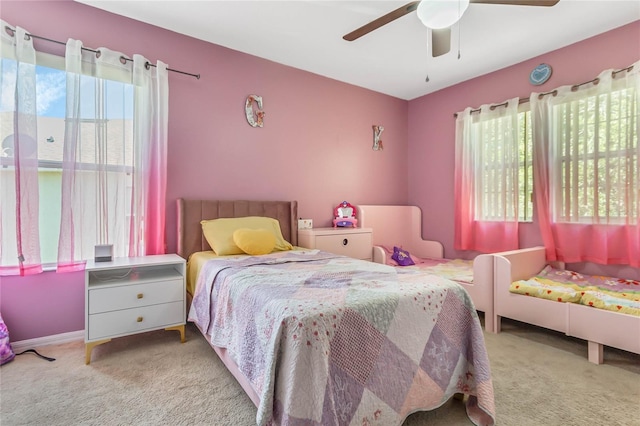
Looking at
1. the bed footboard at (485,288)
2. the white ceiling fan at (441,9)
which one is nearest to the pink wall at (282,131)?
the bed footboard at (485,288)

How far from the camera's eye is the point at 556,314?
7.36ft

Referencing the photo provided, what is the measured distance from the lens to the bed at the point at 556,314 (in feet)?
6.37

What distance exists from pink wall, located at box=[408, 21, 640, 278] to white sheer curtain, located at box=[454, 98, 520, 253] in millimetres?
173

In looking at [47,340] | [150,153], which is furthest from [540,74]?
[47,340]

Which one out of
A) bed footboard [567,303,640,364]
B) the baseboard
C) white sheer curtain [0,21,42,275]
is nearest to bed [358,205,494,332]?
bed footboard [567,303,640,364]

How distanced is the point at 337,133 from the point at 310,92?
0.57 m

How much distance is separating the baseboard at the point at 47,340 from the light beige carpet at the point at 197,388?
59 mm

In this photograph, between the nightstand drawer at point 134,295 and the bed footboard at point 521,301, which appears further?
the bed footboard at point 521,301

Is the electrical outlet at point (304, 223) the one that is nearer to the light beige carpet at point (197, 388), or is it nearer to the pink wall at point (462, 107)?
the light beige carpet at point (197, 388)

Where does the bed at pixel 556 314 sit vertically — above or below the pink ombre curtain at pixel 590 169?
below

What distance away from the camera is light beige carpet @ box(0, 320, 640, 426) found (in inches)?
59.3

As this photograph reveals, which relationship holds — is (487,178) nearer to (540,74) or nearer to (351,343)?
(540,74)

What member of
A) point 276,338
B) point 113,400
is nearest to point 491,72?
point 276,338

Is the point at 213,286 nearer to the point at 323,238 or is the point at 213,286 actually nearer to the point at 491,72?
the point at 323,238
